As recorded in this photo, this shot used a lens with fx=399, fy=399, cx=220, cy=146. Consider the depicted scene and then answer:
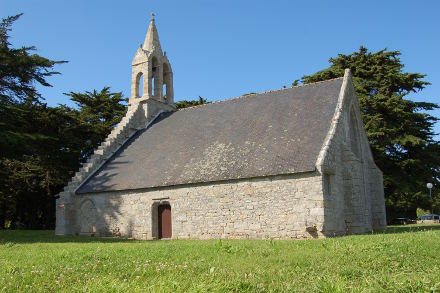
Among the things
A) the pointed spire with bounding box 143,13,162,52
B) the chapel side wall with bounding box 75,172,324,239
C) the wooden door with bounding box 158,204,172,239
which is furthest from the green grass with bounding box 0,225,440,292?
the pointed spire with bounding box 143,13,162,52

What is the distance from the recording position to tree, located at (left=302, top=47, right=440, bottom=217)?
26.7m

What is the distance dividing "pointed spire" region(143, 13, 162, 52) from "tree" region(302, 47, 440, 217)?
14381 millimetres

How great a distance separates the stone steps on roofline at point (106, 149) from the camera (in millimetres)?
20281

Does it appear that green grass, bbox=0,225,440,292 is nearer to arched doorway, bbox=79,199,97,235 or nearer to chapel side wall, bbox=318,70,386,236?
chapel side wall, bbox=318,70,386,236

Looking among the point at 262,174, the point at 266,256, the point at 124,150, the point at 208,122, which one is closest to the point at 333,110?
the point at 262,174

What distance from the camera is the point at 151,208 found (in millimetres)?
17219

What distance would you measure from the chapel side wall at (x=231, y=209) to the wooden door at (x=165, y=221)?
0.28m

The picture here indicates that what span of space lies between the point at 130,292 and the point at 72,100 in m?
33.0

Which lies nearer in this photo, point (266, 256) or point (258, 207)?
point (266, 256)

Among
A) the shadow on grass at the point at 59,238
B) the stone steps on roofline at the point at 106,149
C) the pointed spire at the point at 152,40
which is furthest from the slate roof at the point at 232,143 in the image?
the pointed spire at the point at 152,40

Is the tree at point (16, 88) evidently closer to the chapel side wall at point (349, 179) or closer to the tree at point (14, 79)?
the tree at point (14, 79)

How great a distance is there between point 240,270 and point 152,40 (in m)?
21.7

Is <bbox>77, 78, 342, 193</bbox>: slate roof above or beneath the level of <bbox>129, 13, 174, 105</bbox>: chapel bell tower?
beneath

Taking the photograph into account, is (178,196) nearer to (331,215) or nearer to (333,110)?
(331,215)
